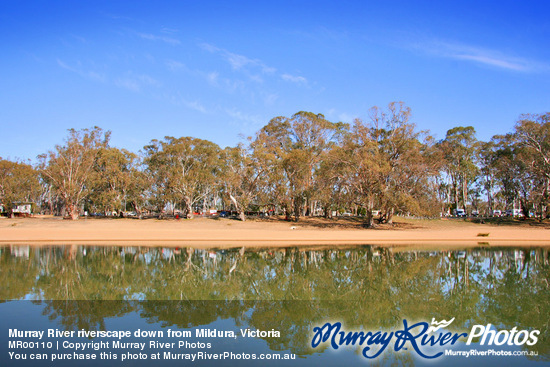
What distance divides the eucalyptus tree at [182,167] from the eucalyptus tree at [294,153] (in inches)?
378

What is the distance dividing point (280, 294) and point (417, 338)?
5197 millimetres

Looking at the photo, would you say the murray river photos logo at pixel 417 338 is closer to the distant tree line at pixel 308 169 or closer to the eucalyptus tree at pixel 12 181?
the distant tree line at pixel 308 169

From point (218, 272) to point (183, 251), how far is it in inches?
338

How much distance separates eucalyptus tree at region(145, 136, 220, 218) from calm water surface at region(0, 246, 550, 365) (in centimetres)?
3307

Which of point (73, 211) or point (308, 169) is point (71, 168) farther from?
point (308, 169)

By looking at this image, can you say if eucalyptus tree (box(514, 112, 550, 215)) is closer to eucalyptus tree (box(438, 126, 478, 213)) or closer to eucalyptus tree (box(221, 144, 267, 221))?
eucalyptus tree (box(438, 126, 478, 213))

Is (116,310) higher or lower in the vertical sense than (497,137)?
lower

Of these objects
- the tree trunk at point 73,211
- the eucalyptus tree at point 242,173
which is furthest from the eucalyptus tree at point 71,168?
the eucalyptus tree at point 242,173

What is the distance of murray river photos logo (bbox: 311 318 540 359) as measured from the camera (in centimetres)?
849

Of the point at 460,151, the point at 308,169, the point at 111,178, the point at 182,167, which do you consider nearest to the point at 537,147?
the point at 460,151

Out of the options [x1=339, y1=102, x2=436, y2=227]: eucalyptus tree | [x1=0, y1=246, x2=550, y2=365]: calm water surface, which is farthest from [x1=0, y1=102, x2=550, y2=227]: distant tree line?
[x1=0, y1=246, x2=550, y2=365]: calm water surface

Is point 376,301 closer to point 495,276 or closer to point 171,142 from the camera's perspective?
point 495,276

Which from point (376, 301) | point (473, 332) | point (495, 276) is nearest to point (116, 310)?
point (376, 301)

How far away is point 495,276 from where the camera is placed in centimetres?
1686
